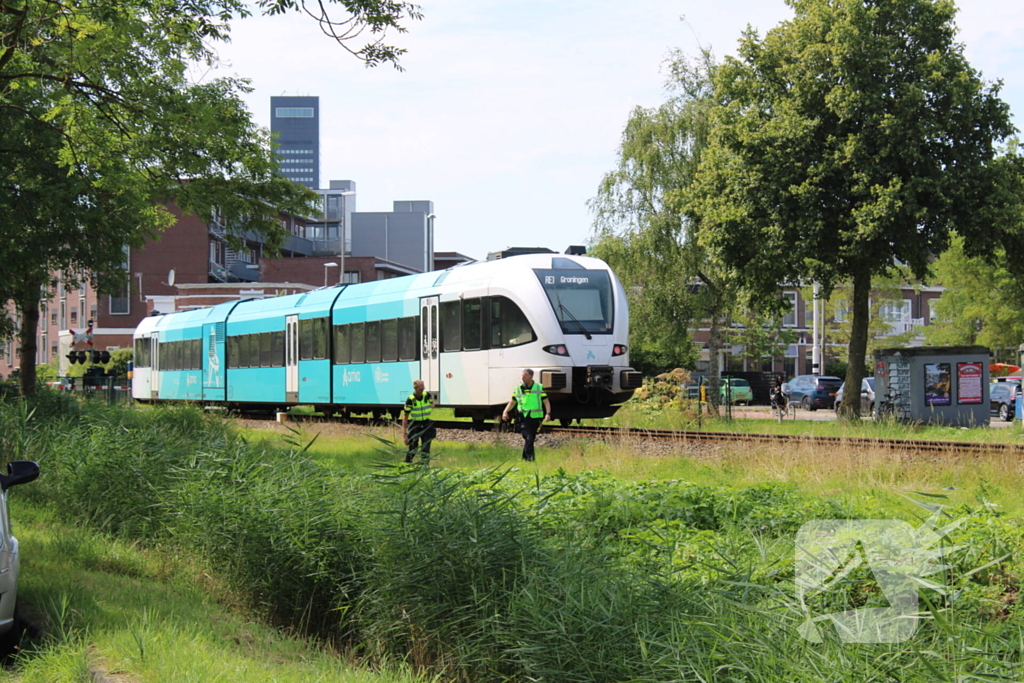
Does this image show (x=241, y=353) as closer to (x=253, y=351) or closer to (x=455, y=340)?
(x=253, y=351)

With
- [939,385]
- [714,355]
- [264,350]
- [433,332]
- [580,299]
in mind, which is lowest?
[939,385]

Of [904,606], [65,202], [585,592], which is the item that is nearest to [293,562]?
[585,592]

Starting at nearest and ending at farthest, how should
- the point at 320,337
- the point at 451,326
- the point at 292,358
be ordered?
the point at 451,326 → the point at 320,337 → the point at 292,358

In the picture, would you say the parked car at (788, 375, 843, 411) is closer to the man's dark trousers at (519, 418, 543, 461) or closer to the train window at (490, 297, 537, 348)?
the train window at (490, 297, 537, 348)

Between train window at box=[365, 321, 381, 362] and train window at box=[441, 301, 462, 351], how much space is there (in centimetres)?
276

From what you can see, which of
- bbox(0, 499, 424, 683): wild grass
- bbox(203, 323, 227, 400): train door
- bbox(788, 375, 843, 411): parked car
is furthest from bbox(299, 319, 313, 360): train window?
bbox(788, 375, 843, 411): parked car

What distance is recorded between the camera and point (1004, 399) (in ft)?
130

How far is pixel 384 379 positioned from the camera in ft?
77.9

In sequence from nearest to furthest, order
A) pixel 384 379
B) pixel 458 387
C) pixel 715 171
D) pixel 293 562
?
pixel 293 562
pixel 458 387
pixel 384 379
pixel 715 171

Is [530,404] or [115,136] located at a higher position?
[115,136]

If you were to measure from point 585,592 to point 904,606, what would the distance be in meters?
1.72

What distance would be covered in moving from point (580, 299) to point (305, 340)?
9457 mm

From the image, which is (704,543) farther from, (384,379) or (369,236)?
(369,236)

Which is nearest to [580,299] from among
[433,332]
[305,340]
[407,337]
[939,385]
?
[433,332]
